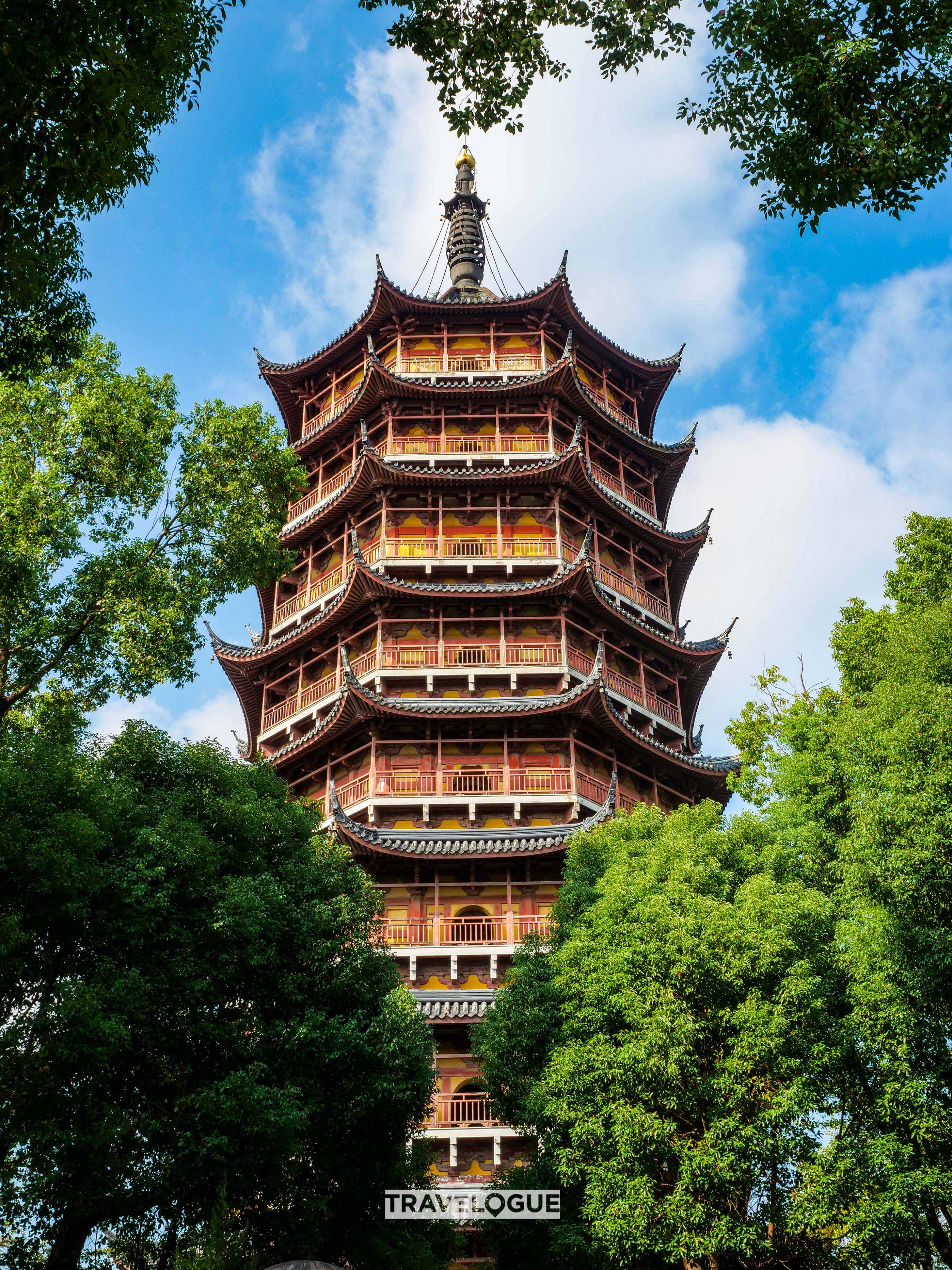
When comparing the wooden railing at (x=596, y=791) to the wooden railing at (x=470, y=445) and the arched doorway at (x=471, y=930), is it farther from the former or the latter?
the wooden railing at (x=470, y=445)

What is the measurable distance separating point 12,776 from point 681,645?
64.3 feet

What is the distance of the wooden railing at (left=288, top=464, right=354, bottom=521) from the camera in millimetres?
29406

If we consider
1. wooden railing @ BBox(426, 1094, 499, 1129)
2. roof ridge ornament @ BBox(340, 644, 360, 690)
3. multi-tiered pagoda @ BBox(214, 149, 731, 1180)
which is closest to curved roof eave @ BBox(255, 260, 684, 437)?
multi-tiered pagoda @ BBox(214, 149, 731, 1180)

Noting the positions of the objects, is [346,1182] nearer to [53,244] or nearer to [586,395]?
[53,244]

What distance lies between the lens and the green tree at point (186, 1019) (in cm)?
1095

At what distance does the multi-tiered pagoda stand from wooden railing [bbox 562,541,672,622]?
0.06 meters

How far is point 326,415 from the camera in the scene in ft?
102

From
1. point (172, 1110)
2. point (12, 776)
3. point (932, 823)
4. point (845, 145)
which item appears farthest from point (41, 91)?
point (932, 823)

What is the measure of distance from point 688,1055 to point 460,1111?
7.45 metres

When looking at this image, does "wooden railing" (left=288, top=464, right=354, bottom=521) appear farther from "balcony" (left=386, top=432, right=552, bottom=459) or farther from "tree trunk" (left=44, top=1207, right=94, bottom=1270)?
"tree trunk" (left=44, top=1207, right=94, bottom=1270)

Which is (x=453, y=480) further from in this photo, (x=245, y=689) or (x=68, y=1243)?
(x=68, y=1243)

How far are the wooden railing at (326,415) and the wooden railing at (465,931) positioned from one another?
1420 cm

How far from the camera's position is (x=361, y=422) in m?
28.2

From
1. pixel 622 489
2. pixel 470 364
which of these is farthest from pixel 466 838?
pixel 470 364
